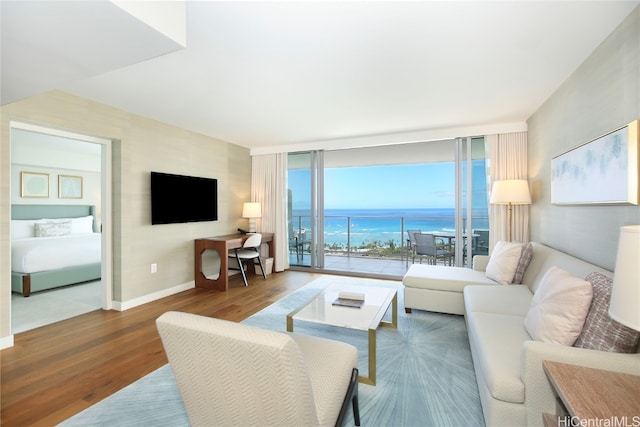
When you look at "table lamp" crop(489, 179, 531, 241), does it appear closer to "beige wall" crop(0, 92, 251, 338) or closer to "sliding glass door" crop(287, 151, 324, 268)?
"sliding glass door" crop(287, 151, 324, 268)

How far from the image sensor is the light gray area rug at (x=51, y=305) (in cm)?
298

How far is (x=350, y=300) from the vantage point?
2.59 metres

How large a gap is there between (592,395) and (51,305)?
4851 mm

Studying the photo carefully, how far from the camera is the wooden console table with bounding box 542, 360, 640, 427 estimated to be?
0.86 meters

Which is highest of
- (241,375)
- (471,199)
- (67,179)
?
(67,179)

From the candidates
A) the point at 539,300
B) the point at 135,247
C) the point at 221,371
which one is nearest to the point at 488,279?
the point at 539,300

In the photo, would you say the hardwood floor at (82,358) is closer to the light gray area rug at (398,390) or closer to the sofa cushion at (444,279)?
the light gray area rug at (398,390)

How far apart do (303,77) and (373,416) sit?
2.58 m

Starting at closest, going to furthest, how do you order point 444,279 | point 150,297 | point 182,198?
1. point 444,279
2. point 150,297
3. point 182,198

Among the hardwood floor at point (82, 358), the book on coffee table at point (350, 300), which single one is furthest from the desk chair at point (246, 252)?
the book on coffee table at point (350, 300)

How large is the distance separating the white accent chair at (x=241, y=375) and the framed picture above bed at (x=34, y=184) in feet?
20.5

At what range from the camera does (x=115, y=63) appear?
1.47 meters

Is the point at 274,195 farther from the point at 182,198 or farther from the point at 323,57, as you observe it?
the point at 323,57

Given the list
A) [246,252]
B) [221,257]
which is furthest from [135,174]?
[246,252]
